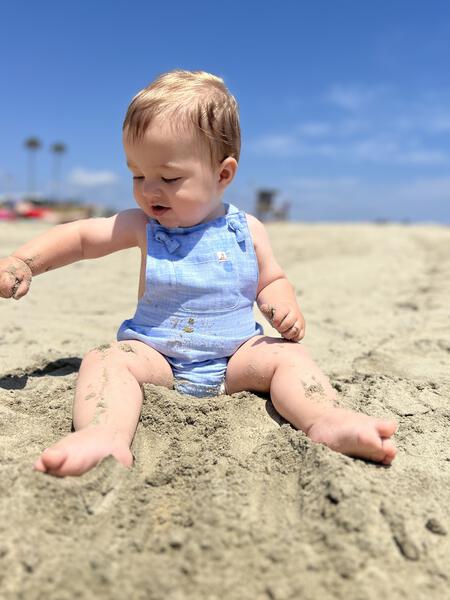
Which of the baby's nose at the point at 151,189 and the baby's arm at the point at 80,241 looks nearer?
the baby's nose at the point at 151,189

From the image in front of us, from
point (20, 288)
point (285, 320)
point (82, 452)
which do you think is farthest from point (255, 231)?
point (82, 452)

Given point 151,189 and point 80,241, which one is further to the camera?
point 80,241

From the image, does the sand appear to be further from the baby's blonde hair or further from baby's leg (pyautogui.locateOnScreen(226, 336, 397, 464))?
the baby's blonde hair

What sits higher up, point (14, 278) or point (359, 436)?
point (14, 278)

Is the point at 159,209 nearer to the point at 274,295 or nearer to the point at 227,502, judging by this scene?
the point at 274,295

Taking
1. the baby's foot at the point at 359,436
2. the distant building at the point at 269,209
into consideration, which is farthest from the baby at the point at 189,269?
the distant building at the point at 269,209

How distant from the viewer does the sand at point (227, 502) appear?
1.22 meters

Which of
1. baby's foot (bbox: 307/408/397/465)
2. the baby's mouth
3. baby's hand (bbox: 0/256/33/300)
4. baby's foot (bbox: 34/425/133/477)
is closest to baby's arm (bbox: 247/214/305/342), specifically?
the baby's mouth

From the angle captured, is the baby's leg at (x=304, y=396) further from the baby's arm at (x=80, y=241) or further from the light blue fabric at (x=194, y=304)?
the baby's arm at (x=80, y=241)

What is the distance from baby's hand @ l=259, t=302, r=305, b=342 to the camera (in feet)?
7.38

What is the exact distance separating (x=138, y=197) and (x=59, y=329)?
150 cm

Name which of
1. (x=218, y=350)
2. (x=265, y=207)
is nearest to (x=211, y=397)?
(x=218, y=350)

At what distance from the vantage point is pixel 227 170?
2322 millimetres

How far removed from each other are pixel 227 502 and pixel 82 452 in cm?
42
